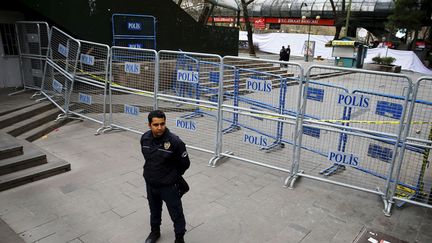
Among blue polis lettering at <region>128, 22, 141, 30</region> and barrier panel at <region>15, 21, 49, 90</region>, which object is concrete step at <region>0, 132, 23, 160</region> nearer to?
barrier panel at <region>15, 21, 49, 90</region>

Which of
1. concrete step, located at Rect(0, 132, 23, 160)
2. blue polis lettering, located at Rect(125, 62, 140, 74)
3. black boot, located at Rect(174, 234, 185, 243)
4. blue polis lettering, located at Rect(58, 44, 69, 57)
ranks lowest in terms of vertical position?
black boot, located at Rect(174, 234, 185, 243)

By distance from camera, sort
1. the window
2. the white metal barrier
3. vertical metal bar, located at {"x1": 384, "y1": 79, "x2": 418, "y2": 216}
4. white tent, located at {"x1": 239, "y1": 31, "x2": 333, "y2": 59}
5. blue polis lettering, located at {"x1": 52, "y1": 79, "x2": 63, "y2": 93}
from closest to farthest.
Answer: vertical metal bar, located at {"x1": 384, "y1": 79, "x2": 418, "y2": 216} < the white metal barrier < blue polis lettering, located at {"x1": 52, "y1": 79, "x2": 63, "y2": 93} < the window < white tent, located at {"x1": 239, "y1": 31, "x2": 333, "y2": 59}

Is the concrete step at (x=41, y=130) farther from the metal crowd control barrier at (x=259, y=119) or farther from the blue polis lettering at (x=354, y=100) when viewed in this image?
the blue polis lettering at (x=354, y=100)

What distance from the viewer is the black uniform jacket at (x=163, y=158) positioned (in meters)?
3.17

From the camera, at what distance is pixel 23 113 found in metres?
7.23

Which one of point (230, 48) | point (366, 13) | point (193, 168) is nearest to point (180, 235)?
point (193, 168)

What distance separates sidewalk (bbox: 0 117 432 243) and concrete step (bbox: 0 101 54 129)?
208cm

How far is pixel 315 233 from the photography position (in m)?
3.91

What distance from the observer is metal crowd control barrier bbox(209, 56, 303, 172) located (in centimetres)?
535

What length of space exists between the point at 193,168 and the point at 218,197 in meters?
1.13

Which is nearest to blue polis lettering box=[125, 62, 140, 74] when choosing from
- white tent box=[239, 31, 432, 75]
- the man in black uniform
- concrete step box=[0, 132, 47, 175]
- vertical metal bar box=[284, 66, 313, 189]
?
concrete step box=[0, 132, 47, 175]

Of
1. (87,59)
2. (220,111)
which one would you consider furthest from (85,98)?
(220,111)

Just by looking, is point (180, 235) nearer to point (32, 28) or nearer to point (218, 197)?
point (218, 197)

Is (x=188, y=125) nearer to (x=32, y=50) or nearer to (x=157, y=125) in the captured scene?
(x=157, y=125)
